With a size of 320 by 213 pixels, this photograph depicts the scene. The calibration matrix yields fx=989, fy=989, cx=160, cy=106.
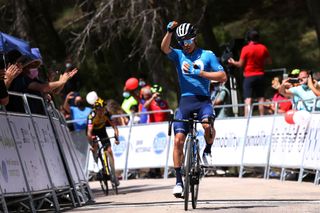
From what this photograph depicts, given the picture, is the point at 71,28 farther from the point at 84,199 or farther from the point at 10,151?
the point at 10,151

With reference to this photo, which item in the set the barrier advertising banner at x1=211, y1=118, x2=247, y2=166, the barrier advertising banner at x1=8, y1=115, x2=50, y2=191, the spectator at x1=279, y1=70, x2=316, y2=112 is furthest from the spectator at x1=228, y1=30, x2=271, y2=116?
the barrier advertising banner at x1=8, y1=115, x2=50, y2=191

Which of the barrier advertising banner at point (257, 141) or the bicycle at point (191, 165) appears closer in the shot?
the bicycle at point (191, 165)

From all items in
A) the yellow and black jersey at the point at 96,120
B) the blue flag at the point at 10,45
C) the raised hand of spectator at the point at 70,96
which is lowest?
the yellow and black jersey at the point at 96,120

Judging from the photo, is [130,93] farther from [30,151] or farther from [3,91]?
[3,91]

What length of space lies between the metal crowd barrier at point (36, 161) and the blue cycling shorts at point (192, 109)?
7.28 ft

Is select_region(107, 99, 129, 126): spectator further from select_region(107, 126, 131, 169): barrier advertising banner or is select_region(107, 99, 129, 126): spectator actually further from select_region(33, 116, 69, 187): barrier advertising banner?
select_region(33, 116, 69, 187): barrier advertising banner

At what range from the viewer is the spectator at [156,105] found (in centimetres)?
2416

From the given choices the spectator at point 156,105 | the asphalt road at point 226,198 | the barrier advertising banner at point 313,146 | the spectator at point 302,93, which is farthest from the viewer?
the spectator at point 156,105

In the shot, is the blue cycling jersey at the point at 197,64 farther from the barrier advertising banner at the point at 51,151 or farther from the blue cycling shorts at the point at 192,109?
the barrier advertising banner at the point at 51,151

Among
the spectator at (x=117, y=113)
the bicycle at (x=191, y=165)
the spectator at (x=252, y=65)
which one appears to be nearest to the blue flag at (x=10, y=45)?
the bicycle at (x=191, y=165)

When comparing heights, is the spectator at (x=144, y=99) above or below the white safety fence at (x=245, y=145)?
above

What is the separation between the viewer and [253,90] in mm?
22797

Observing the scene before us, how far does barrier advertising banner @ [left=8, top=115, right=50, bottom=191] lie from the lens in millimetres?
13859

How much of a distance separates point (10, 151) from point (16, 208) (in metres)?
1.96
